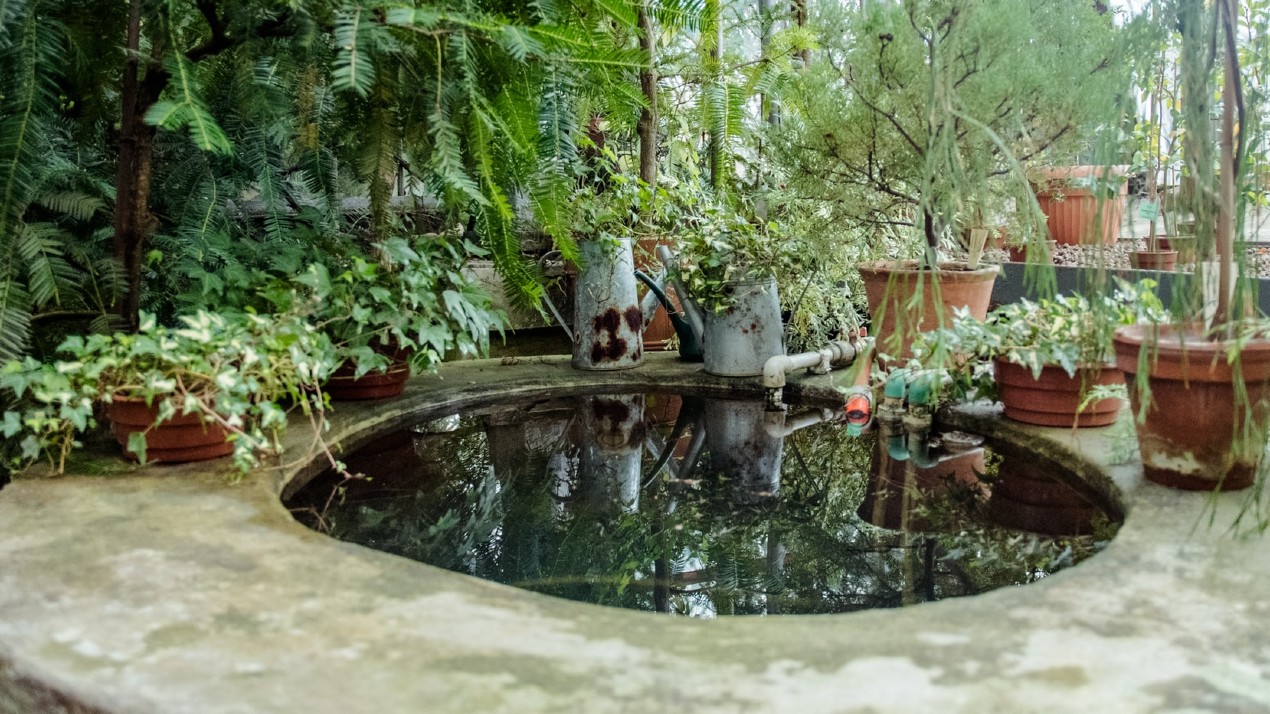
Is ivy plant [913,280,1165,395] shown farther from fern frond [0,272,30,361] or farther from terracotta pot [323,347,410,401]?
fern frond [0,272,30,361]

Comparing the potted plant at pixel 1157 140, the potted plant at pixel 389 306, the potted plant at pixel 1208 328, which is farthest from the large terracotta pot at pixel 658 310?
the potted plant at pixel 1208 328

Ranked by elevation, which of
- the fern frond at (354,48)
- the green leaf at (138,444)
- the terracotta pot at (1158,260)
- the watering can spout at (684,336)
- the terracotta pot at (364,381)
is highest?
the fern frond at (354,48)

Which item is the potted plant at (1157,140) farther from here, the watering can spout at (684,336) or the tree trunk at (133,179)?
the tree trunk at (133,179)

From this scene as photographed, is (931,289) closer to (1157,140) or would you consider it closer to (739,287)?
(739,287)

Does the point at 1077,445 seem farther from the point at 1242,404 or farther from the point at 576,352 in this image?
the point at 576,352

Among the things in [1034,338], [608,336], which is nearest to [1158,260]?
[1034,338]

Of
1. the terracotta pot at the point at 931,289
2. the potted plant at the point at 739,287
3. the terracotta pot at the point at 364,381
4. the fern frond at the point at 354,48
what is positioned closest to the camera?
the fern frond at the point at 354,48

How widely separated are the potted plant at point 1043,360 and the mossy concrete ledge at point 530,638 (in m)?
0.68

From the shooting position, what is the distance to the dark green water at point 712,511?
6.30ft

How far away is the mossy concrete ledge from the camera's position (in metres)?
1.26

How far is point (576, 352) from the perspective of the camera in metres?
3.88

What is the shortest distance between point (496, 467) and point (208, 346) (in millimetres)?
832

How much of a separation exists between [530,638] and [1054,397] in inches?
72.8

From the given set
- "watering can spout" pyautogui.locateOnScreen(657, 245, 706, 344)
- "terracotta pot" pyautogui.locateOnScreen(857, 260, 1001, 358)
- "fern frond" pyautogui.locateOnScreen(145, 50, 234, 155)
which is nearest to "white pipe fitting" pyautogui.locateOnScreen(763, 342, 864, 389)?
"terracotta pot" pyautogui.locateOnScreen(857, 260, 1001, 358)
